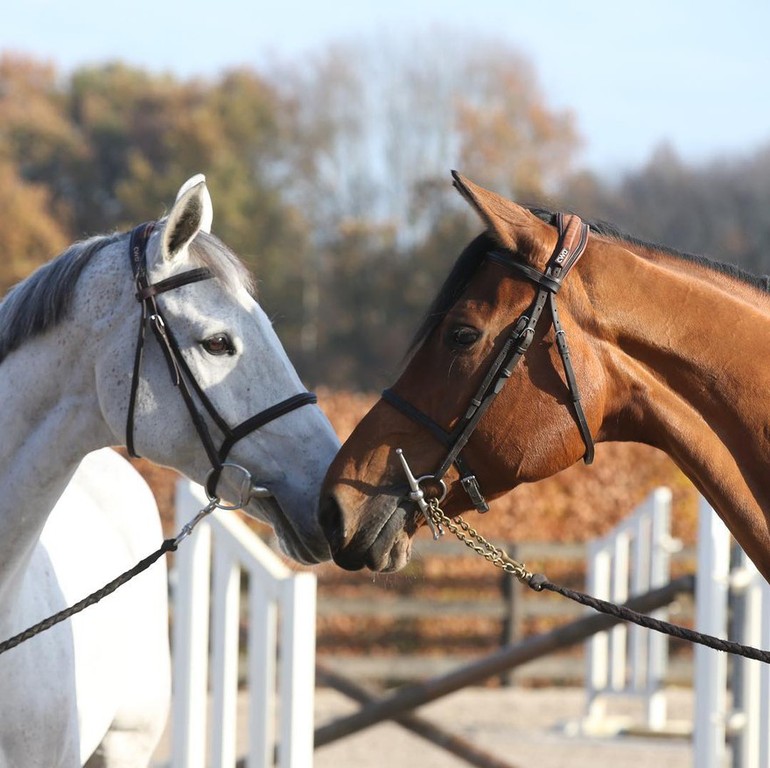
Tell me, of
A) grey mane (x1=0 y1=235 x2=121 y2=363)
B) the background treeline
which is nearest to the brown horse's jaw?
grey mane (x1=0 y1=235 x2=121 y2=363)

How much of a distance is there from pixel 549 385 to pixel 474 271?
36 centimetres

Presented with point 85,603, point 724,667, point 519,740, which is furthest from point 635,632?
point 85,603

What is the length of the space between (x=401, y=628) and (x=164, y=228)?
935cm

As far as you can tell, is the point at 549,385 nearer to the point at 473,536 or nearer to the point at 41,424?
the point at 473,536

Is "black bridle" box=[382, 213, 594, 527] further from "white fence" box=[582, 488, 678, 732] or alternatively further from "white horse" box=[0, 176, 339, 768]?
"white fence" box=[582, 488, 678, 732]

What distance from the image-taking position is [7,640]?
9.50 feet

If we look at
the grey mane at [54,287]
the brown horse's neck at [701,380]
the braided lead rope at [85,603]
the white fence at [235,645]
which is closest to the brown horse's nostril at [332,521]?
the braided lead rope at [85,603]

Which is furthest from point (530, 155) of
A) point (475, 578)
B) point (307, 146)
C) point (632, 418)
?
point (632, 418)

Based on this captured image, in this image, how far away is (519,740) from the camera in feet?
29.5

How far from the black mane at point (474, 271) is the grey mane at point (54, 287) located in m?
0.54

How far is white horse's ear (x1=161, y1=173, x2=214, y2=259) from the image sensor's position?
9.22 feet

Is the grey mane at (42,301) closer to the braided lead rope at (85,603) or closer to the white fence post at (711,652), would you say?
the braided lead rope at (85,603)

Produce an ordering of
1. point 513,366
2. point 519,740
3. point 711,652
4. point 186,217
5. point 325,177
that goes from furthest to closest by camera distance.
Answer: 1. point 325,177
2. point 519,740
3. point 711,652
4. point 186,217
5. point 513,366

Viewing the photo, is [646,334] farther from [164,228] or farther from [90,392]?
[90,392]
